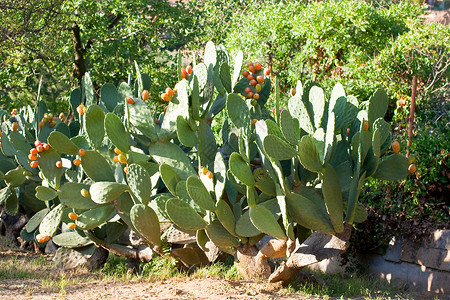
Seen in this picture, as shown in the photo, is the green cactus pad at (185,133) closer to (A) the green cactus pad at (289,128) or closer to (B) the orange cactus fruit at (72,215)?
(A) the green cactus pad at (289,128)

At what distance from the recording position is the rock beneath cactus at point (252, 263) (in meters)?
4.40

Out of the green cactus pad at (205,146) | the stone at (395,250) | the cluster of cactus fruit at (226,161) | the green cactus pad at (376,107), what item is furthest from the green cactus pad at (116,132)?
the stone at (395,250)

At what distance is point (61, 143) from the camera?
4.50 meters

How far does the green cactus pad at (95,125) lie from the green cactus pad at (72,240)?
1.23m

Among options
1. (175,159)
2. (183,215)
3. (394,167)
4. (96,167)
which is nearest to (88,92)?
(96,167)

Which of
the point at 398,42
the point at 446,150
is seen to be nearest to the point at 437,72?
the point at 398,42

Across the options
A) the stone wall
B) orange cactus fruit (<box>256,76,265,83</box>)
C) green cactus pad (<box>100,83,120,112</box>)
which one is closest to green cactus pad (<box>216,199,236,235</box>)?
orange cactus fruit (<box>256,76,265,83</box>)

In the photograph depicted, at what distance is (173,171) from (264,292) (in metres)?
1.10

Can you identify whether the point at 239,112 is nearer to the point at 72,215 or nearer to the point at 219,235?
the point at 219,235

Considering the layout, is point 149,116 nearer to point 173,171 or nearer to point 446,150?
point 173,171

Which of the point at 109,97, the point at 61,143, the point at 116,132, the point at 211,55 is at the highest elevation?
the point at 211,55

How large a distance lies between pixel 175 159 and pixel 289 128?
0.97 metres

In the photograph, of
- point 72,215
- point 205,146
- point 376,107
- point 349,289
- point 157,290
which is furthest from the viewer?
point 349,289

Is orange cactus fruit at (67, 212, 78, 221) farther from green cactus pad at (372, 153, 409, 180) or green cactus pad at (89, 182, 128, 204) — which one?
green cactus pad at (372, 153, 409, 180)
